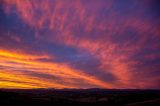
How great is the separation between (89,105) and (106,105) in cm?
529

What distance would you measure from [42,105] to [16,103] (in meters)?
7.03

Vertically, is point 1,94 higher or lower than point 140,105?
higher

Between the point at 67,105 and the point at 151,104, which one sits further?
the point at 67,105

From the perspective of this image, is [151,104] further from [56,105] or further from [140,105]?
[56,105]

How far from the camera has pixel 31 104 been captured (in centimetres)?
5641

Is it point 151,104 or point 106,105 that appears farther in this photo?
point 106,105

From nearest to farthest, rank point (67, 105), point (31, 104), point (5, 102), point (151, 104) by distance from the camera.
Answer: point (151, 104) → point (5, 102) → point (31, 104) → point (67, 105)

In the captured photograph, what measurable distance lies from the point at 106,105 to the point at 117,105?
218 inches

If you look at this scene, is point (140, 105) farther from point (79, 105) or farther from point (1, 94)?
point (1, 94)

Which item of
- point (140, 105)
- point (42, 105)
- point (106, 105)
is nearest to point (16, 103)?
point (42, 105)

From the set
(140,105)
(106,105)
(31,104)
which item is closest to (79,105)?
(106,105)

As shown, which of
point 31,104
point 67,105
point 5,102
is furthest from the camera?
point 67,105

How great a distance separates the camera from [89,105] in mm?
63844

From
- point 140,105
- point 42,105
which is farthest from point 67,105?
point 140,105
